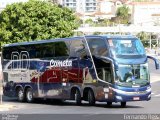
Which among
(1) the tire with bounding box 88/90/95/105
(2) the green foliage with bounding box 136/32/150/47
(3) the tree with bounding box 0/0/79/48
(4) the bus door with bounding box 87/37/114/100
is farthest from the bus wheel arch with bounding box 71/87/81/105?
(2) the green foliage with bounding box 136/32/150/47

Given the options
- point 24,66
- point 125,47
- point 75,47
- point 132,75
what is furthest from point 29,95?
point 132,75

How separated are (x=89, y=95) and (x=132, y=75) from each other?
7.92ft

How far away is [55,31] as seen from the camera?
54.1 m

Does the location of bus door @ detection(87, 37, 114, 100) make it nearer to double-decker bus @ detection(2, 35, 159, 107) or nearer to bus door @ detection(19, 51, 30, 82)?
double-decker bus @ detection(2, 35, 159, 107)

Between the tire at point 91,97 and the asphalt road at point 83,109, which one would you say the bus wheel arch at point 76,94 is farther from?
the tire at point 91,97

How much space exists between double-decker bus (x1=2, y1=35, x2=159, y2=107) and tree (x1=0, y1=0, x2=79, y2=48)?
68.1 feet

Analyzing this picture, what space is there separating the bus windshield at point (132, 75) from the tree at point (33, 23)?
25.7m

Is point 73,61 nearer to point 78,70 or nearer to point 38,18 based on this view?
point 78,70

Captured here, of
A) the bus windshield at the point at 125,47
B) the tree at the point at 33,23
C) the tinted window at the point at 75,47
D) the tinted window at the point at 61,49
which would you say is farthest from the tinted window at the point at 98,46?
the tree at the point at 33,23

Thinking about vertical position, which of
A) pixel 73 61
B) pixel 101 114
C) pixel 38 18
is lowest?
pixel 101 114

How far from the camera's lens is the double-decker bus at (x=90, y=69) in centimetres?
2800

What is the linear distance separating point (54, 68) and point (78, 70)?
79.0 inches

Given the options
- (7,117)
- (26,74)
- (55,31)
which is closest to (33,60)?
(26,74)

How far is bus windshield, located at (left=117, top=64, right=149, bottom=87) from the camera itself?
27.9 m
